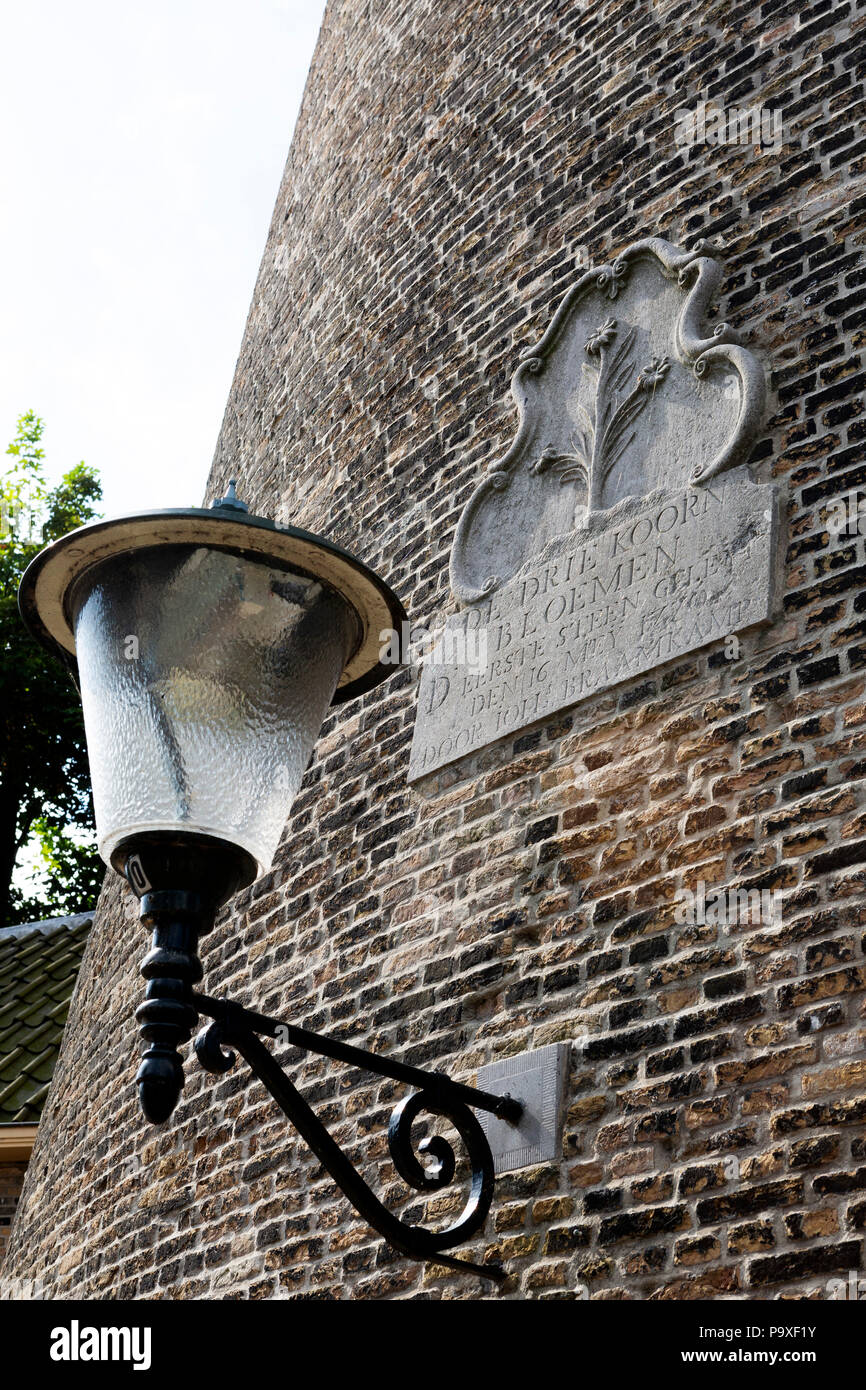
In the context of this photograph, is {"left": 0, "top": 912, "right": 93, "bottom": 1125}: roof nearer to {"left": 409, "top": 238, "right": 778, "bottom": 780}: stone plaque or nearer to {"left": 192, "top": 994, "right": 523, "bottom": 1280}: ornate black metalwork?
{"left": 409, "top": 238, "right": 778, "bottom": 780}: stone plaque

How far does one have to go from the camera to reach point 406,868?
5.03 m

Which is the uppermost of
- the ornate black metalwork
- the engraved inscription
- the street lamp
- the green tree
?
the green tree

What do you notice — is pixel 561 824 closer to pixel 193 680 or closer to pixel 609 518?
pixel 609 518

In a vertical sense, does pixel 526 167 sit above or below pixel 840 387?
above

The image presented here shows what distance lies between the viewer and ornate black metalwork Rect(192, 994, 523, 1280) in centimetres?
305

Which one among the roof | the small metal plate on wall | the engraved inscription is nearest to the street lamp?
the small metal plate on wall

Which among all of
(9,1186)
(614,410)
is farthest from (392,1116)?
(9,1186)

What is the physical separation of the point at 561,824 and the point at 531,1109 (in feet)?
2.76

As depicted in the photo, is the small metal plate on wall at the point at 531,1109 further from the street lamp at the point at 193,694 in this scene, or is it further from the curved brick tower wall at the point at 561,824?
the street lamp at the point at 193,694

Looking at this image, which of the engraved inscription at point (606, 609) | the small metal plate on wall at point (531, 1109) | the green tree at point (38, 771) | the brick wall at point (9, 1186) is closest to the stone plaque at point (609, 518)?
the engraved inscription at point (606, 609)

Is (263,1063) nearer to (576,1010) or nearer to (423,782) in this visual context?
(576,1010)

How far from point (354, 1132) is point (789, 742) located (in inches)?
76.3

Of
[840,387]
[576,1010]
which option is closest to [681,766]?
[576,1010]
